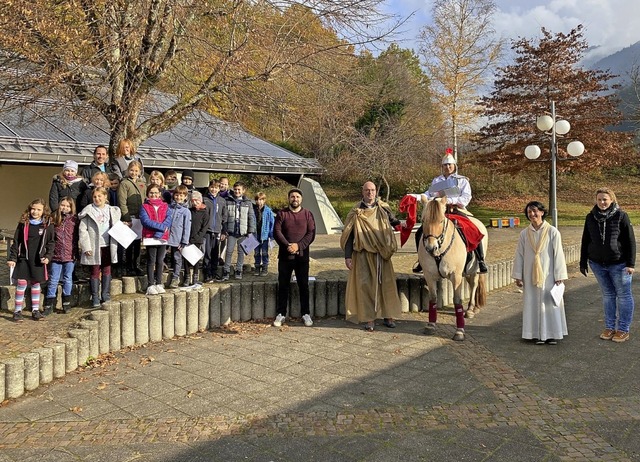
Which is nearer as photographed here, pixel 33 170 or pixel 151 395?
pixel 151 395

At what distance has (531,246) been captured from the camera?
657cm

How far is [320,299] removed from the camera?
8.13 meters

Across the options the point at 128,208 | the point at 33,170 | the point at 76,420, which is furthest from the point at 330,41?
the point at 33,170

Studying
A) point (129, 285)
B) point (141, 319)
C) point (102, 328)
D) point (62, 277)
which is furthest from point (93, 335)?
point (129, 285)

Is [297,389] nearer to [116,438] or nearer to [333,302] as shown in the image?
[116,438]

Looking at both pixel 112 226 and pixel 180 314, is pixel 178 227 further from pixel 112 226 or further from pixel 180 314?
pixel 180 314

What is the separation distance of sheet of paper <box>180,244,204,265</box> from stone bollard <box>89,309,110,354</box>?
58.8 inches

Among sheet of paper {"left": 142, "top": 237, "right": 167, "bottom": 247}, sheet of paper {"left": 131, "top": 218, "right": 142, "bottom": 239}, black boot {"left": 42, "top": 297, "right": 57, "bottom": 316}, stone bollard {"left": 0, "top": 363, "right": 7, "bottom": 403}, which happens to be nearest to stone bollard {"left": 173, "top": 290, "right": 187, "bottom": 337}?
sheet of paper {"left": 142, "top": 237, "right": 167, "bottom": 247}

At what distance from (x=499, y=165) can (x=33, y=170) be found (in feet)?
69.0

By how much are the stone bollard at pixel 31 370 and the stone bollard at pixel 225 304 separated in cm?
279

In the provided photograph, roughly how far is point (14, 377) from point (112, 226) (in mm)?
2525

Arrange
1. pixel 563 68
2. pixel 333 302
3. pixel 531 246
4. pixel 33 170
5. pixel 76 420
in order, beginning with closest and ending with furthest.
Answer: pixel 76 420 → pixel 531 246 → pixel 333 302 → pixel 33 170 → pixel 563 68

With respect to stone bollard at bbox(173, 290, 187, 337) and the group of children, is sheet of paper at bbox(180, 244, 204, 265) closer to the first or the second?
the group of children

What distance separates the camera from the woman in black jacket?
20.4ft
